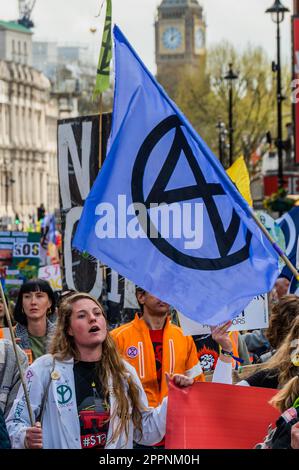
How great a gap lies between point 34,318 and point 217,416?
2.93 m

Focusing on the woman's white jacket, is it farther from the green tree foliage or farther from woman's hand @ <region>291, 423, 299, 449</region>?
the green tree foliage

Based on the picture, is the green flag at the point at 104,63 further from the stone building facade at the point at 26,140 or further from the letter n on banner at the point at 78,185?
the stone building facade at the point at 26,140

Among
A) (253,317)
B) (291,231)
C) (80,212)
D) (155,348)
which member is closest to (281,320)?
(155,348)

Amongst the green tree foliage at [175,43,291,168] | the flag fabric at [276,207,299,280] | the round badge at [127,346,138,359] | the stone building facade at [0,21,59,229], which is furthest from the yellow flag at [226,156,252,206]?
the stone building facade at [0,21,59,229]

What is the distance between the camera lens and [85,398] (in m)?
6.14

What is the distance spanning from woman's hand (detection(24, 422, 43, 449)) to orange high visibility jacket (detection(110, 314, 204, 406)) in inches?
61.9

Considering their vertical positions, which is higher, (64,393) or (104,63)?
(104,63)

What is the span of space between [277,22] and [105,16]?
21.8m

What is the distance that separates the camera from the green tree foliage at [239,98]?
76125 mm

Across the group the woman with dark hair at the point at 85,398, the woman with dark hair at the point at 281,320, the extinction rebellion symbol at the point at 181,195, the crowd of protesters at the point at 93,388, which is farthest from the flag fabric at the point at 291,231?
the woman with dark hair at the point at 85,398

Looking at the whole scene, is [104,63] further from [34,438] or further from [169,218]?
[34,438]

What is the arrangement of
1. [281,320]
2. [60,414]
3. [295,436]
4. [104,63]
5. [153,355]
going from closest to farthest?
1. [295,436]
2. [60,414]
3. [281,320]
4. [153,355]
5. [104,63]

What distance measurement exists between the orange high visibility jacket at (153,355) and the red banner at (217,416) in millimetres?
1402
